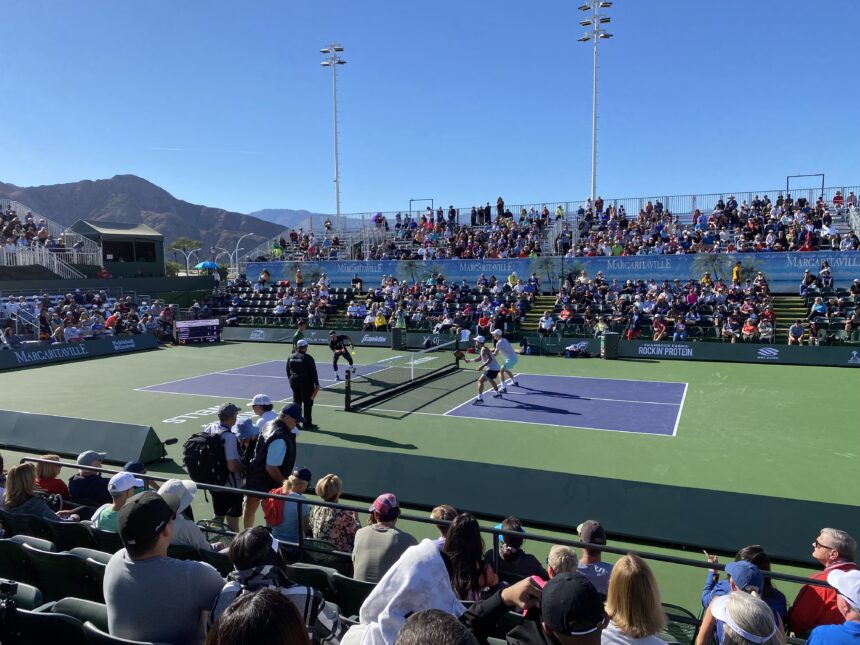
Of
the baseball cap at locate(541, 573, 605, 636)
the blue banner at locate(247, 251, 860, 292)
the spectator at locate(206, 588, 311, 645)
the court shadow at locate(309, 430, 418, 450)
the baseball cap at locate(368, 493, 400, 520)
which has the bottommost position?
the court shadow at locate(309, 430, 418, 450)

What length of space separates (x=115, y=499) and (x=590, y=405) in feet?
41.4

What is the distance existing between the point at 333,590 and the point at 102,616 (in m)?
1.64

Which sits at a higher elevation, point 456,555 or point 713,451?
point 456,555

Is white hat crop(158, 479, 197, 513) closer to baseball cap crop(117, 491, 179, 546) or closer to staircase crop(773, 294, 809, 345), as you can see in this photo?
baseball cap crop(117, 491, 179, 546)

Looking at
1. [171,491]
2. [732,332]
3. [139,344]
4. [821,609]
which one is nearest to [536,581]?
[821,609]

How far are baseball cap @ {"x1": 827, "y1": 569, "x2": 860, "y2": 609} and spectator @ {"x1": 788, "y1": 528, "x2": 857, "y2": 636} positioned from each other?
0.51 m

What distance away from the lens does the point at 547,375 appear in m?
21.2

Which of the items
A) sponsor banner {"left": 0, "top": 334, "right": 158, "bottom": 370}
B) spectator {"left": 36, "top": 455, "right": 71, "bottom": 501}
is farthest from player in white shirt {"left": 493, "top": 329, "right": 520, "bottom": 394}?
sponsor banner {"left": 0, "top": 334, "right": 158, "bottom": 370}

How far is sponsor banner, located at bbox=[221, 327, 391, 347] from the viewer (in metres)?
29.6

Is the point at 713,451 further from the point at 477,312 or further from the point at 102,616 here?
the point at 477,312

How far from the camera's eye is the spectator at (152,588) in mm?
3439

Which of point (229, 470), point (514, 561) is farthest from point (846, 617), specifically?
point (229, 470)

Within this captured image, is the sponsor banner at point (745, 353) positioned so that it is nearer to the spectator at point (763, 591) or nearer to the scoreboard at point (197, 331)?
the scoreboard at point (197, 331)

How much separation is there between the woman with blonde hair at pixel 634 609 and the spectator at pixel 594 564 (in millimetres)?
1479
